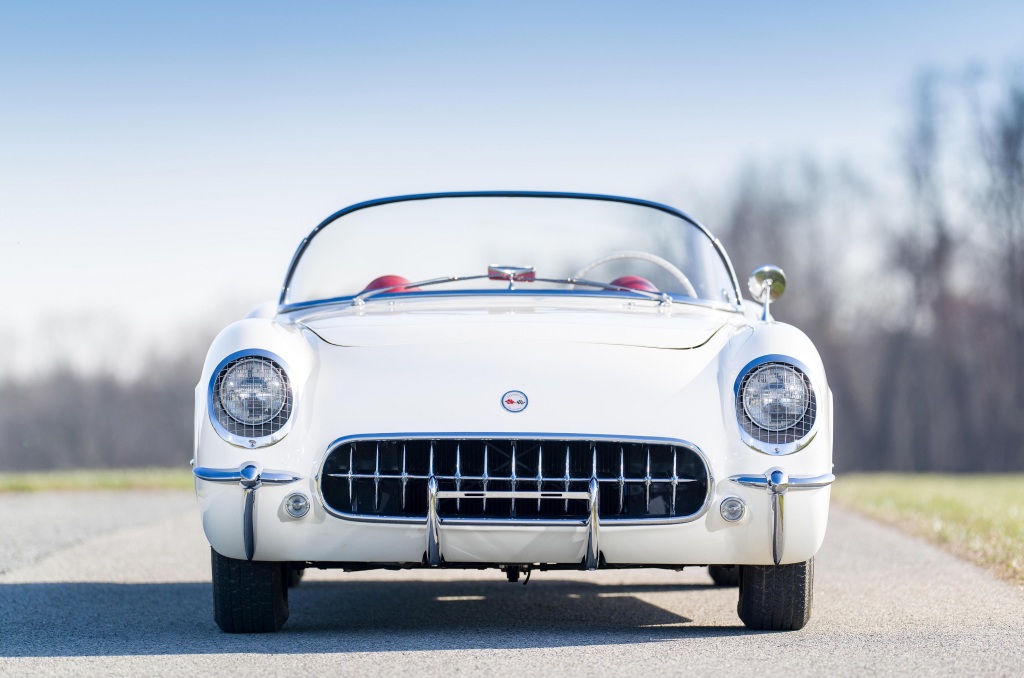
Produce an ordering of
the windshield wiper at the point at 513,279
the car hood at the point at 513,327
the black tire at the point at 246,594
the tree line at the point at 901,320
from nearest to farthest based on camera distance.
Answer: the black tire at the point at 246,594 → the car hood at the point at 513,327 → the windshield wiper at the point at 513,279 → the tree line at the point at 901,320

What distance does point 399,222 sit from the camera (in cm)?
546

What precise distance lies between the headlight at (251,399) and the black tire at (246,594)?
423 millimetres

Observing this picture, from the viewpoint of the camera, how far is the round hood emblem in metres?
3.77

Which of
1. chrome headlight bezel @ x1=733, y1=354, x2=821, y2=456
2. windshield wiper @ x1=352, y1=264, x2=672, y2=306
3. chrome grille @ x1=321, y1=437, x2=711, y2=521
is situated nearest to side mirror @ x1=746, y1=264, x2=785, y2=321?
windshield wiper @ x1=352, y1=264, x2=672, y2=306

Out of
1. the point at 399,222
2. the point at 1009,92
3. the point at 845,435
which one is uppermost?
the point at 1009,92

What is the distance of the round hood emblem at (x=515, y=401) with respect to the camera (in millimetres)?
3773

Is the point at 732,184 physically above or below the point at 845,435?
above

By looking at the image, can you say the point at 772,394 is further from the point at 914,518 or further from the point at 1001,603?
the point at 914,518


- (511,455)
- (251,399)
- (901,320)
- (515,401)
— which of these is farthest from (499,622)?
(901,320)

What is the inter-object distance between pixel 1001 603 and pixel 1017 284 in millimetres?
35363

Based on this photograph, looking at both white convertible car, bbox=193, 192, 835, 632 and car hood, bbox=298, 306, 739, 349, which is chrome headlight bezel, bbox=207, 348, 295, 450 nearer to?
white convertible car, bbox=193, 192, 835, 632

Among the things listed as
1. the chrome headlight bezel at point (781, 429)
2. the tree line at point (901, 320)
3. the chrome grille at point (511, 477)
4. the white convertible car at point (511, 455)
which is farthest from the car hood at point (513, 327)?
the tree line at point (901, 320)

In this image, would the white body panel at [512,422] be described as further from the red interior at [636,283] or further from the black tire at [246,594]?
the red interior at [636,283]

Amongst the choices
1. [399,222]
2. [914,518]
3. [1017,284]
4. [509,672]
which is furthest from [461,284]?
[1017,284]
